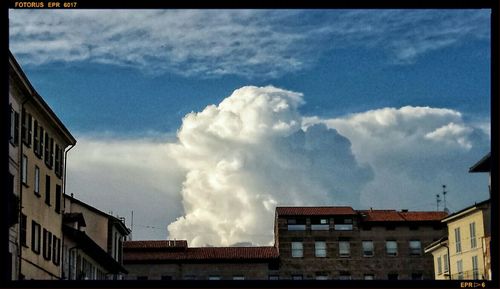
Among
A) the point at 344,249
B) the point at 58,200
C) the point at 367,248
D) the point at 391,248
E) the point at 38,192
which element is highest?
the point at 344,249

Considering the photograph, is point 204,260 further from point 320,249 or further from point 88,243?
point 88,243

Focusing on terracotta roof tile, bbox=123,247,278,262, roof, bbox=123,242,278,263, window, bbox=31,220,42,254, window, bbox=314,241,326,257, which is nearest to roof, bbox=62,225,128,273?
window, bbox=31,220,42,254

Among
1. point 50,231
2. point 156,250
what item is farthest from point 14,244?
point 156,250

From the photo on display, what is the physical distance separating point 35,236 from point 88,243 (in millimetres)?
14294

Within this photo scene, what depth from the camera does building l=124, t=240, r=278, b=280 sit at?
94.5 m

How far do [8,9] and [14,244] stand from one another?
27650 mm

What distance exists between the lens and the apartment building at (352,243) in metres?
101

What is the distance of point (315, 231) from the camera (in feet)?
352

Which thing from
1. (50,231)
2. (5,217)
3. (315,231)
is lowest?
(5,217)

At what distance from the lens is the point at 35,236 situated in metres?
45.5

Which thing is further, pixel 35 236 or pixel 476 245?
pixel 35 236

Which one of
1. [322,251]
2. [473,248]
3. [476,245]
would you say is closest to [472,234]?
[473,248]

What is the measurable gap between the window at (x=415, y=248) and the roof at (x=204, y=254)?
14009 millimetres
